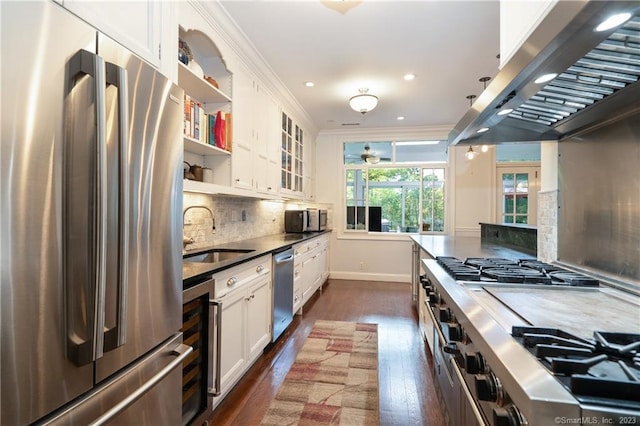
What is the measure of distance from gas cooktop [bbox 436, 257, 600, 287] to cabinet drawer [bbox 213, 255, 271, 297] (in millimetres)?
1263

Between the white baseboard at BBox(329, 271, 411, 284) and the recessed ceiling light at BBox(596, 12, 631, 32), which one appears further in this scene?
the white baseboard at BBox(329, 271, 411, 284)

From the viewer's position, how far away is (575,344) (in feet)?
2.23

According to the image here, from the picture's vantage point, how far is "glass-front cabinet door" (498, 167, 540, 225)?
5.45 meters

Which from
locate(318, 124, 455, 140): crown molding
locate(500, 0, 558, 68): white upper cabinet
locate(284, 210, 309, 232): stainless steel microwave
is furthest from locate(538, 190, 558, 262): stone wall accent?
locate(318, 124, 455, 140): crown molding

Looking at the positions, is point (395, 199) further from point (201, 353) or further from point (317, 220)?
point (201, 353)

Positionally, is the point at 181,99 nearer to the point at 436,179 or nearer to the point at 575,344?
the point at 575,344

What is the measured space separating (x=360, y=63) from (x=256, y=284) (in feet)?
7.93

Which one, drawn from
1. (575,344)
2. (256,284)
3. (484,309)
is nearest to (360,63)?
(256,284)

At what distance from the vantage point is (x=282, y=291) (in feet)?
9.45

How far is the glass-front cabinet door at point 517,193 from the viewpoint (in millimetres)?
5453

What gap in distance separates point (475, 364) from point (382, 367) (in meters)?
1.83

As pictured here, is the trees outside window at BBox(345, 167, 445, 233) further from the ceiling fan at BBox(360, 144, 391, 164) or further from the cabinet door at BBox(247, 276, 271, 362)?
the cabinet door at BBox(247, 276, 271, 362)

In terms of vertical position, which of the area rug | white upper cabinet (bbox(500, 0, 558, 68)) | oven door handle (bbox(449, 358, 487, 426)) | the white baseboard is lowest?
the area rug

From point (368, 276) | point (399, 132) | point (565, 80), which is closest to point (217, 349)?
point (565, 80)
